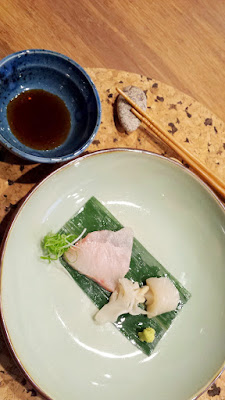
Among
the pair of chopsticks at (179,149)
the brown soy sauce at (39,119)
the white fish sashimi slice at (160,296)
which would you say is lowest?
the white fish sashimi slice at (160,296)

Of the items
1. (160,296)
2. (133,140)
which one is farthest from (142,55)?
(160,296)

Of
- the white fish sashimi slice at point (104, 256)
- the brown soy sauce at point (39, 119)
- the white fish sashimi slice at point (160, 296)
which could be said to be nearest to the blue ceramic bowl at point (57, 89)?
the brown soy sauce at point (39, 119)

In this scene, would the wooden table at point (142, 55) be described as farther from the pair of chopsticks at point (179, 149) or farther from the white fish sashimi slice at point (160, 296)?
the white fish sashimi slice at point (160, 296)

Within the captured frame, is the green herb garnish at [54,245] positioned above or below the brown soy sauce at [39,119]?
below

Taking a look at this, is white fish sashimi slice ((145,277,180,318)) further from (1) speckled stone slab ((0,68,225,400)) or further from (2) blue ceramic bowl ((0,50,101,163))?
(2) blue ceramic bowl ((0,50,101,163))

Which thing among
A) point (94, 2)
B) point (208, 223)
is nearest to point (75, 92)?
point (94, 2)

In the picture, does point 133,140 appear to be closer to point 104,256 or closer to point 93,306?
point 104,256

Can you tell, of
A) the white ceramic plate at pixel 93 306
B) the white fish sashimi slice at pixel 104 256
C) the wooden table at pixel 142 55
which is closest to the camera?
the white ceramic plate at pixel 93 306
